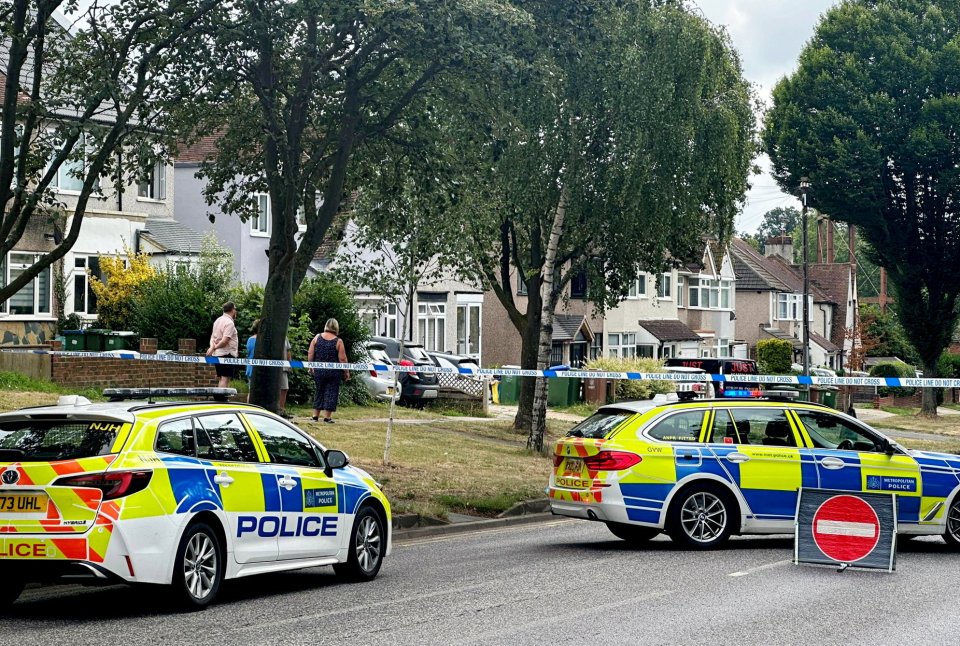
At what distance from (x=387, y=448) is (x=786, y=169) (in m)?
34.9

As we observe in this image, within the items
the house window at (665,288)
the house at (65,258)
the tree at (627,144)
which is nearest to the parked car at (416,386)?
the tree at (627,144)

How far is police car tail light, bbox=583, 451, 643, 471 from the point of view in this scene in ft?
45.0

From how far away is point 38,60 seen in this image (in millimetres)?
15219

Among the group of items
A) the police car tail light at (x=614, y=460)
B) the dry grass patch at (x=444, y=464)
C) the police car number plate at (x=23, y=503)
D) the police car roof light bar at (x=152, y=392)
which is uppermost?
the police car roof light bar at (x=152, y=392)

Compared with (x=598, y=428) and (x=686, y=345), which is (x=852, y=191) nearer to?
(x=686, y=345)

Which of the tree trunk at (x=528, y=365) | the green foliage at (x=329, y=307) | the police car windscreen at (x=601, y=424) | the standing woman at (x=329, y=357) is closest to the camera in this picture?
the police car windscreen at (x=601, y=424)

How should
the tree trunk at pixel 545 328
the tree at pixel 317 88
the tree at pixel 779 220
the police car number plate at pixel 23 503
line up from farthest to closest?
the tree at pixel 779 220 → the tree trunk at pixel 545 328 → the tree at pixel 317 88 → the police car number plate at pixel 23 503

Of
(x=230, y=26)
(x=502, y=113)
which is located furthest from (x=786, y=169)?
(x=230, y=26)

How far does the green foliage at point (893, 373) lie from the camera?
6581 centimetres

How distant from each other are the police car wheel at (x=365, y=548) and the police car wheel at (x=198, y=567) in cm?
188

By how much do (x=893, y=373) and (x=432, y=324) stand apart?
3095 cm

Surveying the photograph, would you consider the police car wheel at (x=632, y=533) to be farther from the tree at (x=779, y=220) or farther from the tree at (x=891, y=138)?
the tree at (x=779, y=220)

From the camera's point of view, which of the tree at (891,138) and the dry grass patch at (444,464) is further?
the tree at (891,138)

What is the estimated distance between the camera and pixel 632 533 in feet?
48.8
